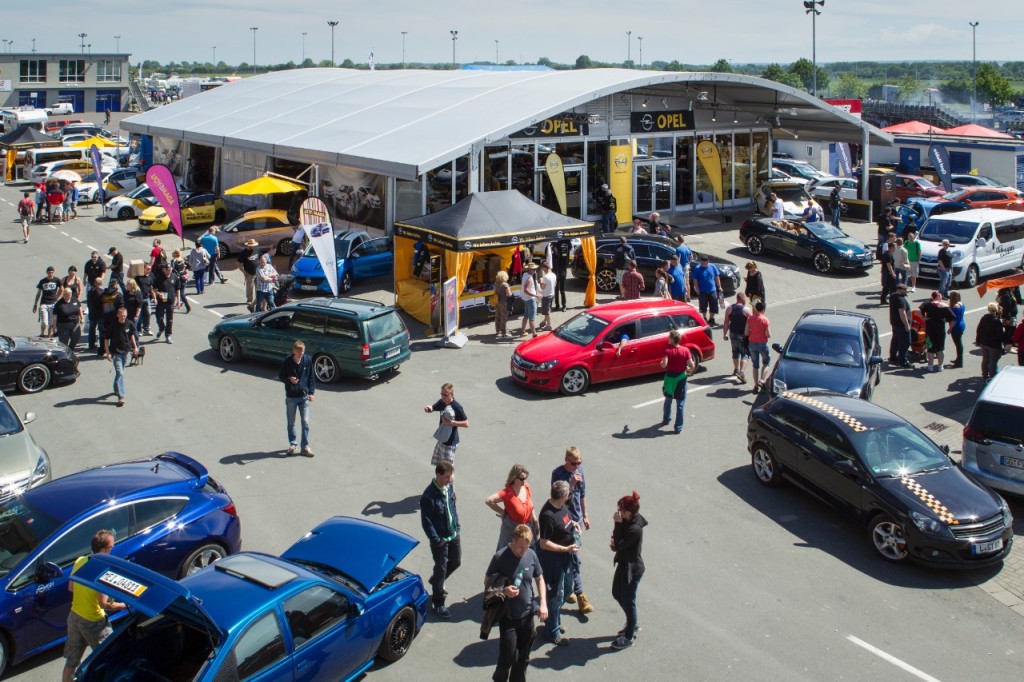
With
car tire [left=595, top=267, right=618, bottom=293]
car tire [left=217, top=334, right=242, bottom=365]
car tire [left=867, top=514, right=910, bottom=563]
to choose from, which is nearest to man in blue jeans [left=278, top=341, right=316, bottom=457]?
car tire [left=217, top=334, right=242, bottom=365]

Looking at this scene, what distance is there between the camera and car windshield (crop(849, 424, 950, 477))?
37.9ft

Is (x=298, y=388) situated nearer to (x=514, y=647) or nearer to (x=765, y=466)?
(x=765, y=466)

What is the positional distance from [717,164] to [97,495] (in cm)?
2945

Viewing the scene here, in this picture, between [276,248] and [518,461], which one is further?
[276,248]

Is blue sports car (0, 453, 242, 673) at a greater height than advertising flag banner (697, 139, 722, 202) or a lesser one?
lesser

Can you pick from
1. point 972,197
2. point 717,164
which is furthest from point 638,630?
point 972,197

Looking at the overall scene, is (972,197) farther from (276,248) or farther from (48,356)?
(48,356)

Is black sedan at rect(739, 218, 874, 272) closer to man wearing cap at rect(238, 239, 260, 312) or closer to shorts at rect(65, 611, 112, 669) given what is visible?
man wearing cap at rect(238, 239, 260, 312)

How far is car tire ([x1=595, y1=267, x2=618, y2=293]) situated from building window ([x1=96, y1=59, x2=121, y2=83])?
300 ft

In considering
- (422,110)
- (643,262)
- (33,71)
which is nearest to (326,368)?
(643,262)

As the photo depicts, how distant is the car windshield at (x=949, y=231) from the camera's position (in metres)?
26.0

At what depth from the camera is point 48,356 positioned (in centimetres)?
1700

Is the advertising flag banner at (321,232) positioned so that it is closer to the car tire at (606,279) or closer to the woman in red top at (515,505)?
the car tire at (606,279)

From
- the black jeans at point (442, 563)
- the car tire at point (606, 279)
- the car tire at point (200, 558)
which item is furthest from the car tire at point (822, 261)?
the car tire at point (200, 558)
